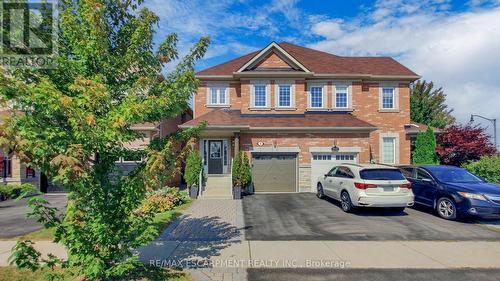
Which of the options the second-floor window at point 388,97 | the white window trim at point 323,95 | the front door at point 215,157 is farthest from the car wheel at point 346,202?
the second-floor window at point 388,97

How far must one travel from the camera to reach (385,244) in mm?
7145

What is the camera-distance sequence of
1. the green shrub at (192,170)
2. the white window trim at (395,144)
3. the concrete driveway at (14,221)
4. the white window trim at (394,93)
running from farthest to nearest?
the white window trim at (394,93) < the white window trim at (395,144) < the green shrub at (192,170) < the concrete driveway at (14,221)

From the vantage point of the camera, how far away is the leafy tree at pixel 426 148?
18234mm

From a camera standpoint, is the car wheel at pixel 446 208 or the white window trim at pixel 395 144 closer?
the car wheel at pixel 446 208

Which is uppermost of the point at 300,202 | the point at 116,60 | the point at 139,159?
the point at 116,60

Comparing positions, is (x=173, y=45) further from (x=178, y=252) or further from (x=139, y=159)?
(x=178, y=252)

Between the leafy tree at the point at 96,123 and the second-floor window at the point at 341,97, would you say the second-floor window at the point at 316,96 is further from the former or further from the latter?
the leafy tree at the point at 96,123

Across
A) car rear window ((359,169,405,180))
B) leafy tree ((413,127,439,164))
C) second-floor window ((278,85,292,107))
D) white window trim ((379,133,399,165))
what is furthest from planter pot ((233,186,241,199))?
leafy tree ((413,127,439,164))

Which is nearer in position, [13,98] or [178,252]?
[13,98]

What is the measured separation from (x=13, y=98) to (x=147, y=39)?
2.34m

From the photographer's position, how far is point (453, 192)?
983 cm

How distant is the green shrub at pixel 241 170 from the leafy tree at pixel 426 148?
39.4ft

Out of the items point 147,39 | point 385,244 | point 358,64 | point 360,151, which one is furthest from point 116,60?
point 358,64

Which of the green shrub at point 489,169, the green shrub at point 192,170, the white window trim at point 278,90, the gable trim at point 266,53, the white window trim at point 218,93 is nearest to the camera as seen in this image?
the green shrub at point 489,169
